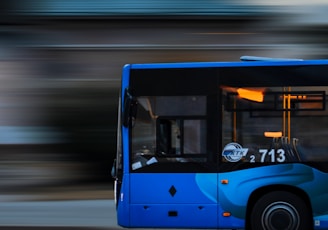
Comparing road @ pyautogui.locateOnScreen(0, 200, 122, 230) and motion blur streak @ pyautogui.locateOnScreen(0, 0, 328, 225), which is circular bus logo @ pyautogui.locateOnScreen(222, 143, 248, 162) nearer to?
road @ pyautogui.locateOnScreen(0, 200, 122, 230)

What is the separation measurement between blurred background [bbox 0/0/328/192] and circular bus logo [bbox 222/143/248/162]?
630 centimetres

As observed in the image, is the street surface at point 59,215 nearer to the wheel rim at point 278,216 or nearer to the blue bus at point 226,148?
the blue bus at point 226,148

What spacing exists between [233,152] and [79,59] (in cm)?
726

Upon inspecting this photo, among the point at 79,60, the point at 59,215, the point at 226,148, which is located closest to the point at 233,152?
the point at 226,148

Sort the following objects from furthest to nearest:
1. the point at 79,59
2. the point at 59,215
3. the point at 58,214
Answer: the point at 79,59 → the point at 58,214 → the point at 59,215

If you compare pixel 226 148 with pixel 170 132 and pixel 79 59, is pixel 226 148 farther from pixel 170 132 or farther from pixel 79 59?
pixel 79 59

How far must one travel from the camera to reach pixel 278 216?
7824 mm

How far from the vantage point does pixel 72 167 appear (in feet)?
46.4

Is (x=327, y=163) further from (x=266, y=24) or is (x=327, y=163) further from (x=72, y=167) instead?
(x=72, y=167)

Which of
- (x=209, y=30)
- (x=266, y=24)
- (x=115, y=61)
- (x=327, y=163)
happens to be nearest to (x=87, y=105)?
(x=115, y=61)

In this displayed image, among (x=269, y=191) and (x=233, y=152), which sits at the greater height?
(x=233, y=152)

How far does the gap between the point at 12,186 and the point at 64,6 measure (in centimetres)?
446

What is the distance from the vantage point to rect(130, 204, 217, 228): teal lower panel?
25.3 feet

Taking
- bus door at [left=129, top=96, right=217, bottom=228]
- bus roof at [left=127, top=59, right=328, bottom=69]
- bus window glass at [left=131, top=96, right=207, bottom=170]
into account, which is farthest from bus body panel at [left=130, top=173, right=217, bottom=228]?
bus roof at [left=127, top=59, right=328, bottom=69]
